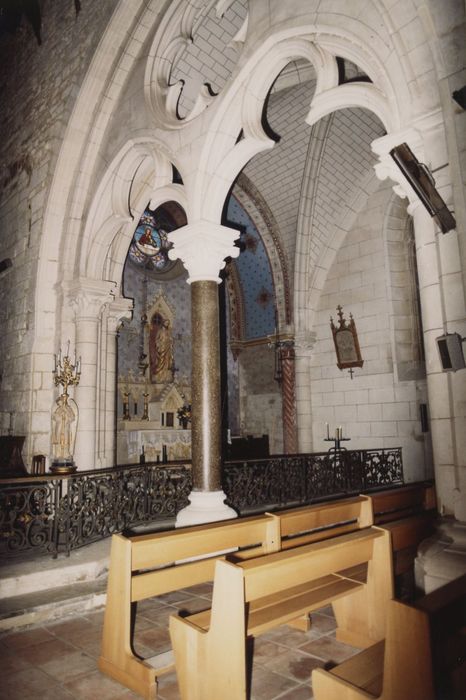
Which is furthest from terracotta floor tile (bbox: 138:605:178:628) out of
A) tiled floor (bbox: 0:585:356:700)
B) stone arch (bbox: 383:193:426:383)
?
stone arch (bbox: 383:193:426:383)

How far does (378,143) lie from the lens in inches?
148

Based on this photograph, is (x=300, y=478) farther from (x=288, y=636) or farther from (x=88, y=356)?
(x=288, y=636)

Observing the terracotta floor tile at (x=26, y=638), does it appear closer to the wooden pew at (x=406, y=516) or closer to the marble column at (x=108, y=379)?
the wooden pew at (x=406, y=516)

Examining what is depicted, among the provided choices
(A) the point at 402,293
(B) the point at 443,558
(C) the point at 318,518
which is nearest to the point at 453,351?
(B) the point at 443,558

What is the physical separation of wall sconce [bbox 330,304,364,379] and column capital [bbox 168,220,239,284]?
18.7ft

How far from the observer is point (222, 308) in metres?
13.1

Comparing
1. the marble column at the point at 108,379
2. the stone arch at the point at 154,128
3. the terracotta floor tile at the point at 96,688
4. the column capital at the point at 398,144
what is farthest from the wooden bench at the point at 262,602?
the marble column at the point at 108,379

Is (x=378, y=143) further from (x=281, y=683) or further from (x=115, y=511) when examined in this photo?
(x=115, y=511)

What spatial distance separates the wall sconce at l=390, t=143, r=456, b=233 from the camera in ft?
10.6

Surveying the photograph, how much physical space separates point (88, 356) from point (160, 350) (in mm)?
5047

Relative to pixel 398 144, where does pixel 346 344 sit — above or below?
below

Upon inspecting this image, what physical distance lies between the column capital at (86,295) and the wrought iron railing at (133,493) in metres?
2.69

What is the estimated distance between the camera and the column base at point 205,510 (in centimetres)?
496

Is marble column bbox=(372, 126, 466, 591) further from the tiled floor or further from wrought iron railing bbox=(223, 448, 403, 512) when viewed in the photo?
wrought iron railing bbox=(223, 448, 403, 512)
